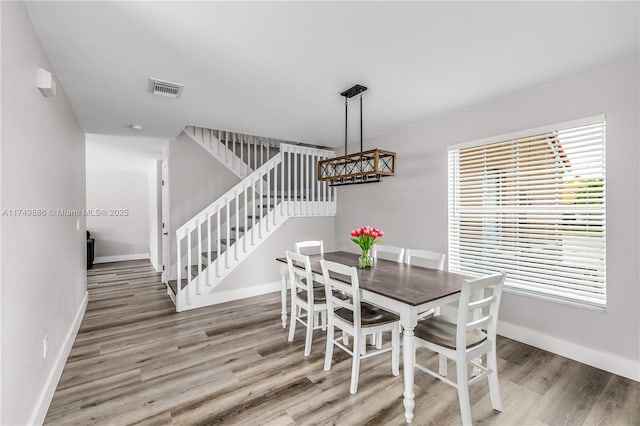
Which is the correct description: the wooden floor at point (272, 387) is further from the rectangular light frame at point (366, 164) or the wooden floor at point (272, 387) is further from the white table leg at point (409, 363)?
the rectangular light frame at point (366, 164)

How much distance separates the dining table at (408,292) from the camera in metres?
1.88

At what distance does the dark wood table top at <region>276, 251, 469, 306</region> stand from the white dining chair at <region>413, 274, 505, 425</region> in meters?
0.22

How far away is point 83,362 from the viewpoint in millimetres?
2600

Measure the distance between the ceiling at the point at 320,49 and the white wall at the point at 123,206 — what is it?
3.92 meters

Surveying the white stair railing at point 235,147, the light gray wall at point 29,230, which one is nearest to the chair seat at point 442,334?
the light gray wall at point 29,230

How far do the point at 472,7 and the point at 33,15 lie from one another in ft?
8.41

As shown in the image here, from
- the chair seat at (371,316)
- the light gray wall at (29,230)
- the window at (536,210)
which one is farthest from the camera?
the window at (536,210)

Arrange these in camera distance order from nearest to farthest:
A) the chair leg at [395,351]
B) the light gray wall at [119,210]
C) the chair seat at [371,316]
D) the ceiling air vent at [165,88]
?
the chair seat at [371,316], the chair leg at [395,351], the ceiling air vent at [165,88], the light gray wall at [119,210]

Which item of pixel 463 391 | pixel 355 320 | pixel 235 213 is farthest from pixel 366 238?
pixel 235 213

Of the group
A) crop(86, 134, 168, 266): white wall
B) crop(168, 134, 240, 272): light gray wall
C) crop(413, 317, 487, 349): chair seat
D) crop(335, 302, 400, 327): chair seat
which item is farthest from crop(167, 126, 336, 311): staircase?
crop(413, 317, 487, 349): chair seat

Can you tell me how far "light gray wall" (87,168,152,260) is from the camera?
731 cm

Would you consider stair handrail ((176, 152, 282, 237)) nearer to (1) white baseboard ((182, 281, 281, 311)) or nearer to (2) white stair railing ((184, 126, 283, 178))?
(2) white stair railing ((184, 126, 283, 178))

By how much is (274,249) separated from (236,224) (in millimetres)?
780

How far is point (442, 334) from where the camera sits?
6.57 ft
